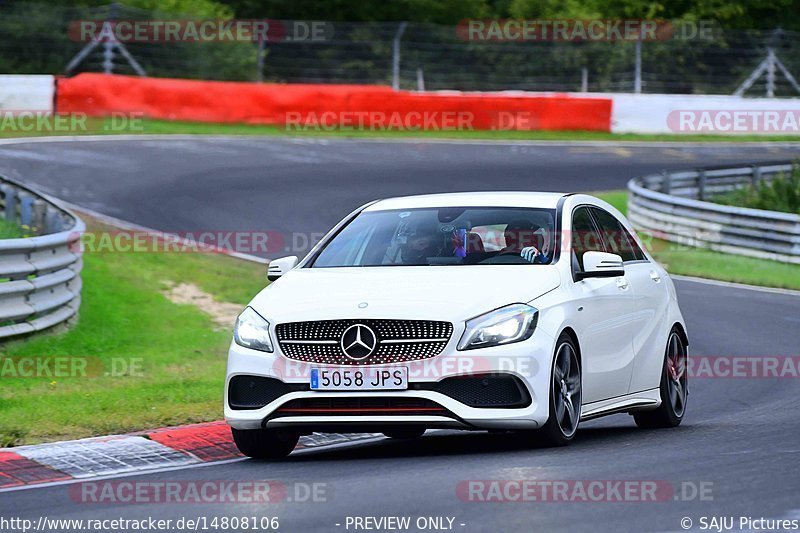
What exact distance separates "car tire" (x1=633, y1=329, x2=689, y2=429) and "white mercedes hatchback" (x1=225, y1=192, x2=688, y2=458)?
56 cm

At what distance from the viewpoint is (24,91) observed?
35.5 metres

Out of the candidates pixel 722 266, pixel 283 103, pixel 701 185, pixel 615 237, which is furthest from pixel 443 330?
pixel 283 103

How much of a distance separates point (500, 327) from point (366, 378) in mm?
793

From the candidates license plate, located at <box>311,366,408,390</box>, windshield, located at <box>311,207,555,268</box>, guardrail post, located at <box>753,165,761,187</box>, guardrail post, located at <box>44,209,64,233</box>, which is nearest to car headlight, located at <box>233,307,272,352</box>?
license plate, located at <box>311,366,408,390</box>

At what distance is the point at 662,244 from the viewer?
27359 millimetres

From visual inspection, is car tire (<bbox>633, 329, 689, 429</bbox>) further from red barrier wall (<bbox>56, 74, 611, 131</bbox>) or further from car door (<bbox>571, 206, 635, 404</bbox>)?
red barrier wall (<bbox>56, 74, 611, 131</bbox>)

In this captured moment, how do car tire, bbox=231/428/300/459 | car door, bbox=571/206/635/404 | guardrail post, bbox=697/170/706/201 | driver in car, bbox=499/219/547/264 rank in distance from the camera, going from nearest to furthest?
car tire, bbox=231/428/300/459 → car door, bbox=571/206/635/404 → driver in car, bbox=499/219/547/264 → guardrail post, bbox=697/170/706/201

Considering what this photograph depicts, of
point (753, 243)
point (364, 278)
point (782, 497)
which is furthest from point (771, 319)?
point (782, 497)

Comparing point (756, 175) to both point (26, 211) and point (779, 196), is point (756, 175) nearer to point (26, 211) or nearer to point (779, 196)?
point (779, 196)

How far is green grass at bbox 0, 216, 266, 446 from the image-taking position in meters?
10.7

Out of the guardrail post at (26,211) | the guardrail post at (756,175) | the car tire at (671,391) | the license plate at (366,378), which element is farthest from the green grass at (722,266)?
the license plate at (366,378)

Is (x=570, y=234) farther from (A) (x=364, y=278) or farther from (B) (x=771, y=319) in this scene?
(B) (x=771, y=319)

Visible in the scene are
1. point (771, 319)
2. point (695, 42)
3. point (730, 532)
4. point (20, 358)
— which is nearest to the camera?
point (730, 532)

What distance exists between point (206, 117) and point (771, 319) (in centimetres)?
2121
